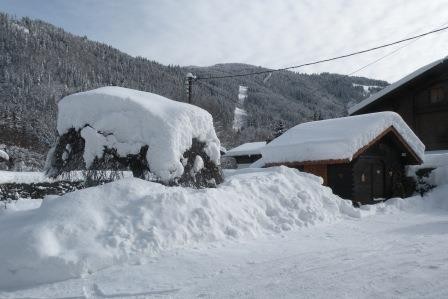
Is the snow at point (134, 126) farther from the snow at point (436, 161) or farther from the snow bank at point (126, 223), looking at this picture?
the snow at point (436, 161)

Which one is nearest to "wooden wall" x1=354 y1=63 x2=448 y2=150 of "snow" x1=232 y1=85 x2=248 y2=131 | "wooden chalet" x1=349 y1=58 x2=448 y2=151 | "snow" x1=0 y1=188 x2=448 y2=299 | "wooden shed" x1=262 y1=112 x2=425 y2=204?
"wooden chalet" x1=349 y1=58 x2=448 y2=151

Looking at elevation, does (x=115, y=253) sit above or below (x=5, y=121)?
below

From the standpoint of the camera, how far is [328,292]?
511 cm

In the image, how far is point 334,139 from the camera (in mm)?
15219

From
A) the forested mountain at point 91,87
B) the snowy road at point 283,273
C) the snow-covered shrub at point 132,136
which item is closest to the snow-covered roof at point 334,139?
the snowy road at point 283,273

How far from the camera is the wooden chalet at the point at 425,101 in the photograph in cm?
2345

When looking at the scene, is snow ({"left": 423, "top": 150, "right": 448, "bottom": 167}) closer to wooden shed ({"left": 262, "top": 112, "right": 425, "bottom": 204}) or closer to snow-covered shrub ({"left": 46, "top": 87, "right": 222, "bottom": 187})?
wooden shed ({"left": 262, "top": 112, "right": 425, "bottom": 204})

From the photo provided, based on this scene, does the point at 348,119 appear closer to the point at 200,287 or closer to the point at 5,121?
the point at 200,287

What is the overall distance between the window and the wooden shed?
780 cm

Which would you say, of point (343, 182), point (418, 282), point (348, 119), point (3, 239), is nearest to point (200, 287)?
point (418, 282)

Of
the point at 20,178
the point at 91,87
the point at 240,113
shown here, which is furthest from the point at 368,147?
the point at 240,113

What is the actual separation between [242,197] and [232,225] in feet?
A: 4.38

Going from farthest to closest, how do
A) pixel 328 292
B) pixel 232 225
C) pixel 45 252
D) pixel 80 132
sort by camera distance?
pixel 80 132 < pixel 232 225 < pixel 45 252 < pixel 328 292

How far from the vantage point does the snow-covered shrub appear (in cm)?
871
